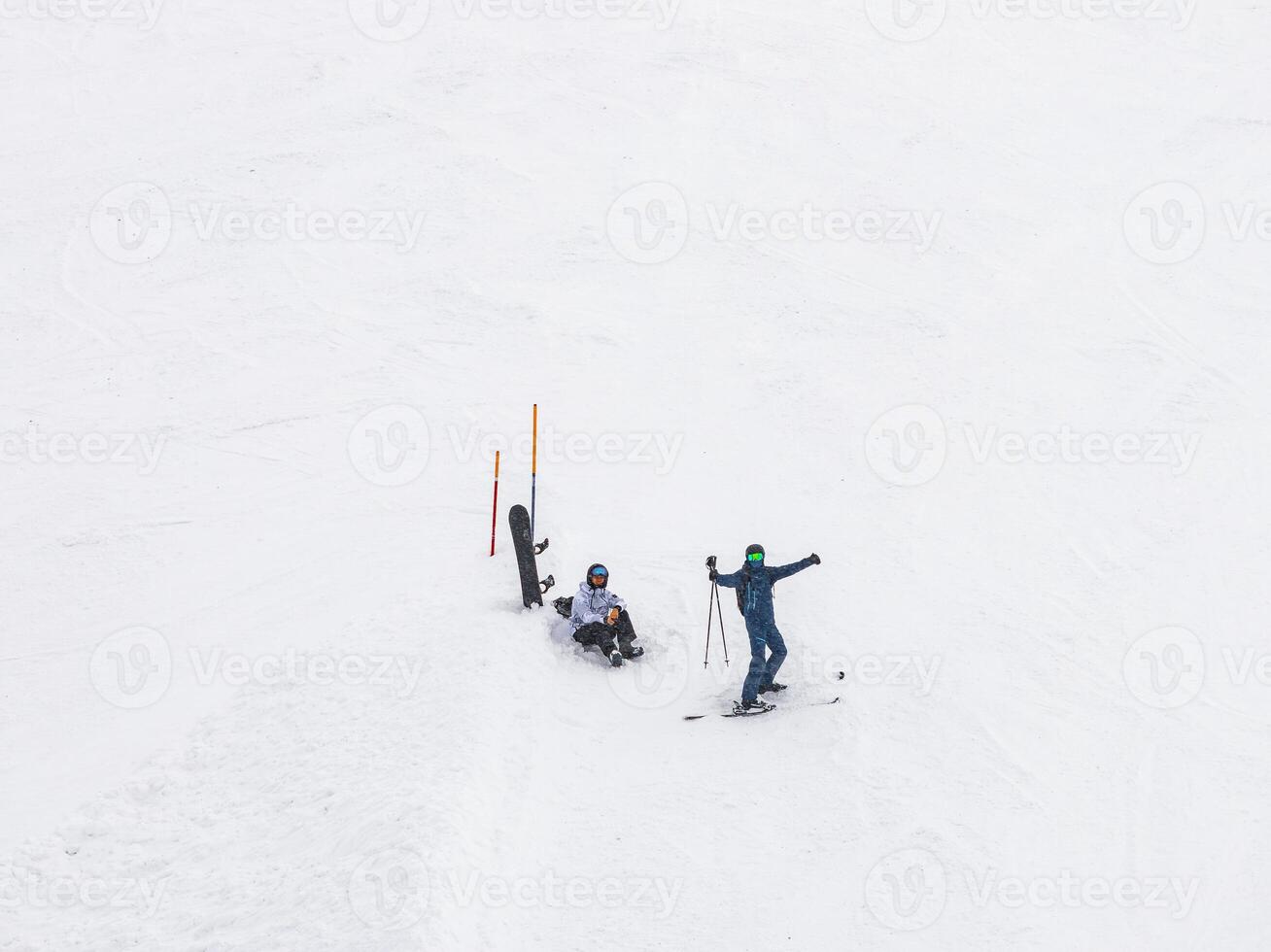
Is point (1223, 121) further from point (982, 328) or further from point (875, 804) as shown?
point (875, 804)

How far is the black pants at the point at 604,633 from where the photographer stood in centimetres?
1151

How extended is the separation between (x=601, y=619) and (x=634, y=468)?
4.30 m

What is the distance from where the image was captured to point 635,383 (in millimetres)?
17188

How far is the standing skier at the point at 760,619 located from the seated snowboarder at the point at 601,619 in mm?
1375

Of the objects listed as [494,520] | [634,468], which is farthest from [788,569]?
[634,468]

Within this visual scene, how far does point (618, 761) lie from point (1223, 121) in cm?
2316

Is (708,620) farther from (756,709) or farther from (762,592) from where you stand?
(756,709)

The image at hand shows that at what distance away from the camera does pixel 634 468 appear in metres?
15.4

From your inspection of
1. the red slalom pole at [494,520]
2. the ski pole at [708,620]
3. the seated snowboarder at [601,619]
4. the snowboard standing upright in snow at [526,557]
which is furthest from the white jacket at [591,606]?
the red slalom pole at [494,520]

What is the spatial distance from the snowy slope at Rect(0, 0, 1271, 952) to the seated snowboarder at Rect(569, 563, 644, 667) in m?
0.36

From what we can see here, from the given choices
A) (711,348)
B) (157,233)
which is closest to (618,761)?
(711,348)

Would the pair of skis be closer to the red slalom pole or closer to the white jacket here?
the white jacket

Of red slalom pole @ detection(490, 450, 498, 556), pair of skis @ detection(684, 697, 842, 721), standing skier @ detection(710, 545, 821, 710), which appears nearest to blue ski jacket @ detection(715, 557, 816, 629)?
standing skier @ detection(710, 545, 821, 710)

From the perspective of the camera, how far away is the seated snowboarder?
37.6ft
